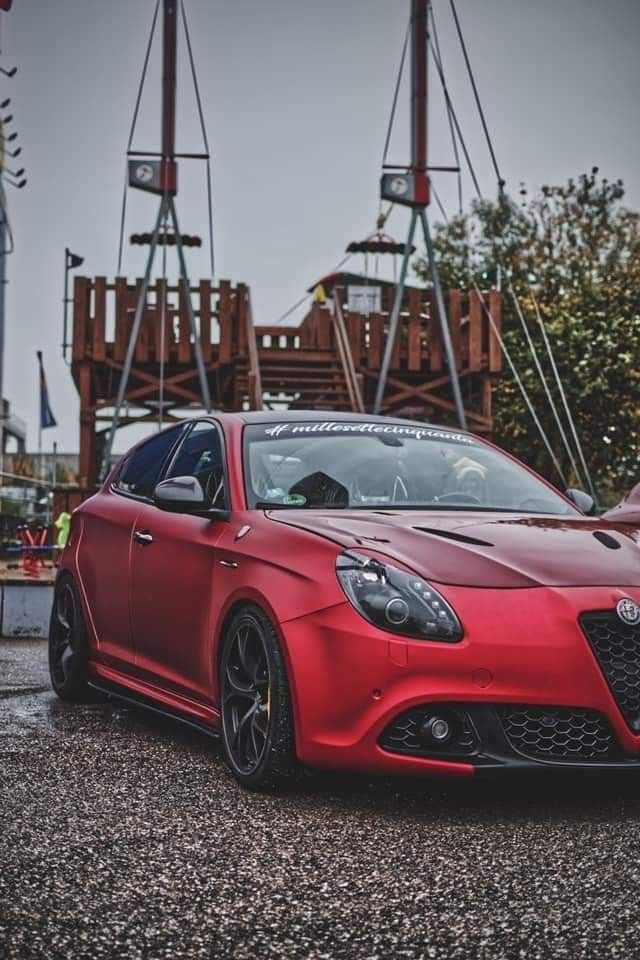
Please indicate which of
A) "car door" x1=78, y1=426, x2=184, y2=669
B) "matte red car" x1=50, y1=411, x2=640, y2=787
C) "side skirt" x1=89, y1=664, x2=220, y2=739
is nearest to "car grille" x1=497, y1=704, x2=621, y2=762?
"matte red car" x1=50, y1=411, x2=640, y2=787

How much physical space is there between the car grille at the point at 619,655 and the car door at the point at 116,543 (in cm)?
254

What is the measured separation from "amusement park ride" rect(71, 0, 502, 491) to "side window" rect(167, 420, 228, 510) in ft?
45.9

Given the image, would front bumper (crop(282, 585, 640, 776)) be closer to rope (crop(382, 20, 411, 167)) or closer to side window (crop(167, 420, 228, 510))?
side window (crop(167, 420, 228, 510))

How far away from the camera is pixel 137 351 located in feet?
75.7

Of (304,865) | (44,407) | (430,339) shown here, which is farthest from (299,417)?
(44,407)

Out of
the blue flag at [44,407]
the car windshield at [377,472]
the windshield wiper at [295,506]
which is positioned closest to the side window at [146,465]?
the car windshield at [377,472]

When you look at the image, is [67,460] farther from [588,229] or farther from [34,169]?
[588,229]

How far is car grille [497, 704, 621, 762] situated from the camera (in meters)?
4.70

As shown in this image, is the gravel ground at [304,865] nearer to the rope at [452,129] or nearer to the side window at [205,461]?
the side window at [205,461]

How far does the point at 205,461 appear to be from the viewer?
255 inches

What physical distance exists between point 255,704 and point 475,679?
0.90 metres

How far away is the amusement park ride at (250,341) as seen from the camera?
2167 centimetres

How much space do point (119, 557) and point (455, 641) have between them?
2.60 metres

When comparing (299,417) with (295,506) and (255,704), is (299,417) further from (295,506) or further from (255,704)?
(255,704)
